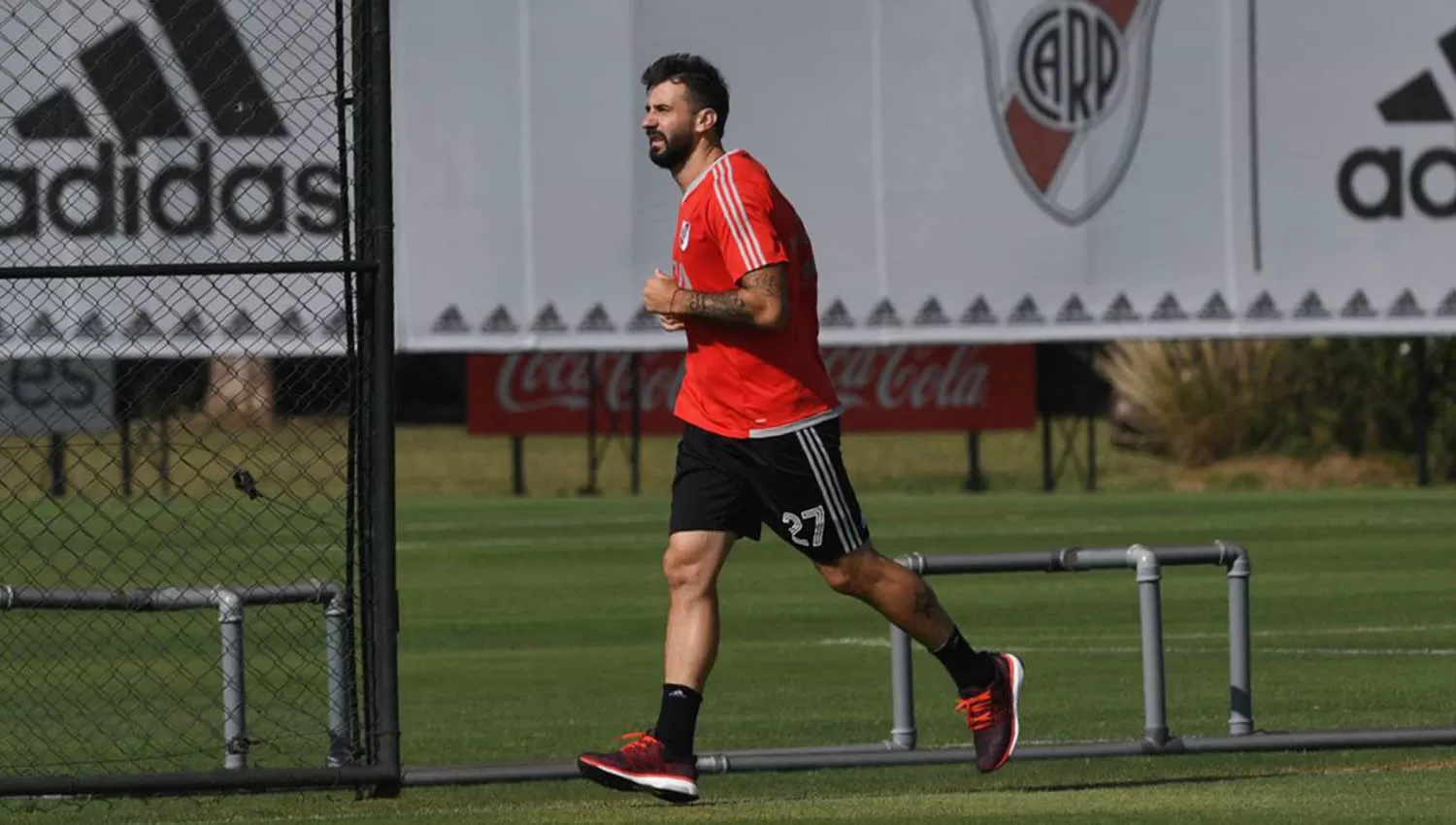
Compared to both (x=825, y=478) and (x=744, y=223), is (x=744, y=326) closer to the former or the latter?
(x=744, y=223)

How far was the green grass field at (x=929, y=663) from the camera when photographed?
33.3ft

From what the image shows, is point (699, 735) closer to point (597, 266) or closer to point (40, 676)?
point (40, 676)

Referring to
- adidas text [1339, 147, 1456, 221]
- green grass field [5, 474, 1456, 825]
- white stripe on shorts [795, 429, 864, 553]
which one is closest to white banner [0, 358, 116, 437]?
green grass field [5, 474, 1456, 825]

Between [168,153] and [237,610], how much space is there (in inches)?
490

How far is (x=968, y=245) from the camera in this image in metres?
37.1

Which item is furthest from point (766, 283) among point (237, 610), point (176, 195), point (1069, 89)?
point (1069, 89)

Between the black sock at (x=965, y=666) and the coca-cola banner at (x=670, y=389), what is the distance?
24.7m

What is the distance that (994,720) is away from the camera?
33.2ft

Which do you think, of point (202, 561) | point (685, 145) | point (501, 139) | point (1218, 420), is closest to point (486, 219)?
point (501, 139)

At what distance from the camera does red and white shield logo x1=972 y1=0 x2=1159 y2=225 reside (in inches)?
1449

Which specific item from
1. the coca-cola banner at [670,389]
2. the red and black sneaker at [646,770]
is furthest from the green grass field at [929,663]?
the coca-cola banner at [670,389]

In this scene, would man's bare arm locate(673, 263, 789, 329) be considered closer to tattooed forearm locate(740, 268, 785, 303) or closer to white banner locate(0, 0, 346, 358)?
tattooed forearm locate(740, 268, 785, 303)

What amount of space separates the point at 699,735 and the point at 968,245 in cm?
2353

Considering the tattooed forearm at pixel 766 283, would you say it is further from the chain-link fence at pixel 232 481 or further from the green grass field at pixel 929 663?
the green grass field at pixel 929 663
